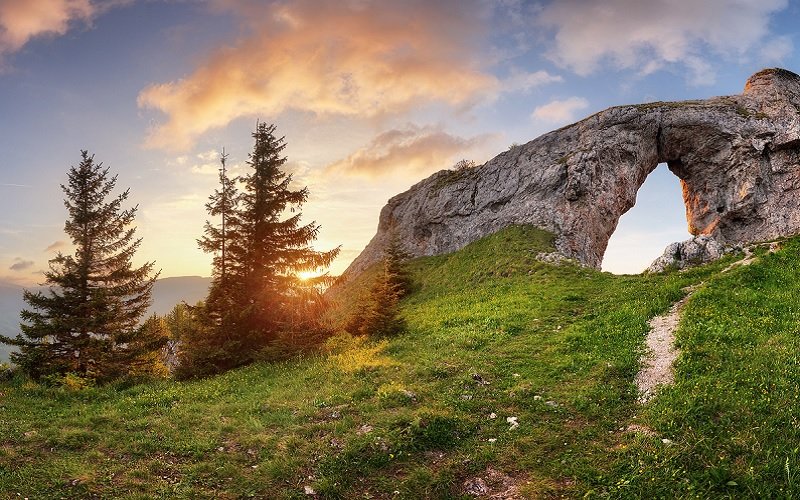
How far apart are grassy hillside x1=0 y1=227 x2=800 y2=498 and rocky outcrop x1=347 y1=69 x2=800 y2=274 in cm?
1882

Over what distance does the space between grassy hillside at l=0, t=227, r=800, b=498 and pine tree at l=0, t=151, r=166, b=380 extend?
3357 mm

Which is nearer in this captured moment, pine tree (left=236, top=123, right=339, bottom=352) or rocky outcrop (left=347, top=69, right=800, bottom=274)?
pine tree (left=236, top=123, right=339, bottom=352)

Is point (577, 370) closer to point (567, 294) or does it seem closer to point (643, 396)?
point (643, 396)

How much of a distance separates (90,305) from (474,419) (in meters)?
22.2

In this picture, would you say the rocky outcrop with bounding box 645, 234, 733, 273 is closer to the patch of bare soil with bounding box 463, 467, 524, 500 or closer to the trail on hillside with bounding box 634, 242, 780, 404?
the trail on hillside with bounding box 634, 242, 780, 404

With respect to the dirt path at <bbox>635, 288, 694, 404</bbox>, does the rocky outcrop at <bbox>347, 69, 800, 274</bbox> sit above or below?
above

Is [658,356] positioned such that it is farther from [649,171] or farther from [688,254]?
[649,171]

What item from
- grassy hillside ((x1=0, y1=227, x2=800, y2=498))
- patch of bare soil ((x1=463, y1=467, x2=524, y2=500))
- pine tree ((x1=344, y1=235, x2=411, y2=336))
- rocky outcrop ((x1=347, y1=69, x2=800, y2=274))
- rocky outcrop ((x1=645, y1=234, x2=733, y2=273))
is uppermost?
rocky outcrop ((x1=347, y1=69, x2=800, y2=274))

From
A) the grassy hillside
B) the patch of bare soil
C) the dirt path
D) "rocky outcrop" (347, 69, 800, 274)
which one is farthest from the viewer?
"rocky outcrop" (347, 69, 800, 274)

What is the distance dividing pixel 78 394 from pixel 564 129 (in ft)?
145

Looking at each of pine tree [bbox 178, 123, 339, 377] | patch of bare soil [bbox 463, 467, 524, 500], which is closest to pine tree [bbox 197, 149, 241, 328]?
pine tree [bbox 178, 123, 339, 377]

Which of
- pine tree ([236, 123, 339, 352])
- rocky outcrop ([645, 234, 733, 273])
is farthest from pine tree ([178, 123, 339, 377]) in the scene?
rocky outcrop ([645, 234, 733, 273])

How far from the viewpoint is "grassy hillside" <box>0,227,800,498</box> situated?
919 centimetres

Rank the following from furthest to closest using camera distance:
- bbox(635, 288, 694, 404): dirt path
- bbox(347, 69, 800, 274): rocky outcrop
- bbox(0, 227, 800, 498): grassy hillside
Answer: bbox(347, 69, 800, 274): rocky outcrop
bbox(635, 288, 694, 404): dirt path
bbox(0, 227, 800, 498): grassy hillside
